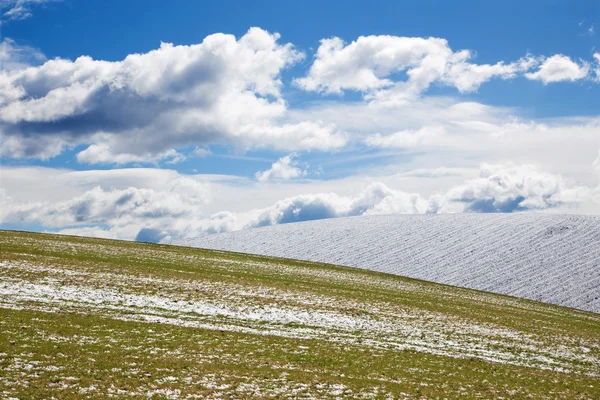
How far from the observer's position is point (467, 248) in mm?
90625

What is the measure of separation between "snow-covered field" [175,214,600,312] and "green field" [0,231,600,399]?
26.5 meters

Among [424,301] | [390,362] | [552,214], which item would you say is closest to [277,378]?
[390,362]

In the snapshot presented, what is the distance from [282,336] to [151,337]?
23.8 feet

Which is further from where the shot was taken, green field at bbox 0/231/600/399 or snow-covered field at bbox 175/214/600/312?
snow-covered field at bbox 175/214/600/312

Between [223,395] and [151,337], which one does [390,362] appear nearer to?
[223,395]

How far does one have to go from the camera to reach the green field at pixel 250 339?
715 inches

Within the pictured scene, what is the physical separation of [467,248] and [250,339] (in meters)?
73.4

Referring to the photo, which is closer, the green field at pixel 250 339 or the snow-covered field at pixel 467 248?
the green field at pixel 250 339

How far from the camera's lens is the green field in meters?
18.2

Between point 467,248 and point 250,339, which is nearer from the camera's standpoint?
point 250,339

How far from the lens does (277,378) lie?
63.6 ft

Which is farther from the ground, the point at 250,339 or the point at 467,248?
the point at 467,248

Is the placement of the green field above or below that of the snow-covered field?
below

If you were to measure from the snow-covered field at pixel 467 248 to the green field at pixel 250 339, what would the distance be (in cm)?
2650
